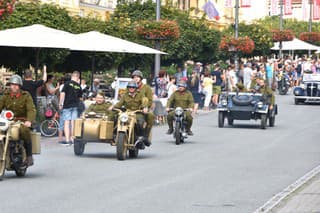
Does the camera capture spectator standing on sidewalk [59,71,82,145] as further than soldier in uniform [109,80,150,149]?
Yes

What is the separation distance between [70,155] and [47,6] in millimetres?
12031

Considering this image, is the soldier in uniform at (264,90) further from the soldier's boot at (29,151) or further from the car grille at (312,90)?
the soldier's boot at (29,151)

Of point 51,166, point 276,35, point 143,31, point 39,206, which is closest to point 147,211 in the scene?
point 39,206

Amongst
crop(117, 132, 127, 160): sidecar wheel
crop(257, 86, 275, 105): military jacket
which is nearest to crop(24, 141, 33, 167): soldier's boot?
crop(117, 132, 127, 160): sidecar wheel

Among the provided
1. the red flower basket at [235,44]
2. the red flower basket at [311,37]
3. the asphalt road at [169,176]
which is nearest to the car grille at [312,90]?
the red flower basket at [235,44]

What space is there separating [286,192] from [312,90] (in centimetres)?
2829

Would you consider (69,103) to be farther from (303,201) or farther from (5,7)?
(303,201)

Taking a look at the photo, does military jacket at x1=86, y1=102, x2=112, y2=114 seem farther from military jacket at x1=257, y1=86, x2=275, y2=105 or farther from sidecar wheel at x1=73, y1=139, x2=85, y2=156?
military jacket at x1=257, y1=86, x2=275, y2=105

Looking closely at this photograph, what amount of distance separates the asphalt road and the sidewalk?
0.36 metres

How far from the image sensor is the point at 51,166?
17.2 metres

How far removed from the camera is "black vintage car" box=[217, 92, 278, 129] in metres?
27.8

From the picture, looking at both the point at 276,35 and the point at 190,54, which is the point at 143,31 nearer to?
the point at 190,54

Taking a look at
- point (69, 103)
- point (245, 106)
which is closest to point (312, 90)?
point (245, 106)

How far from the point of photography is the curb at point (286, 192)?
11745 millimetres
